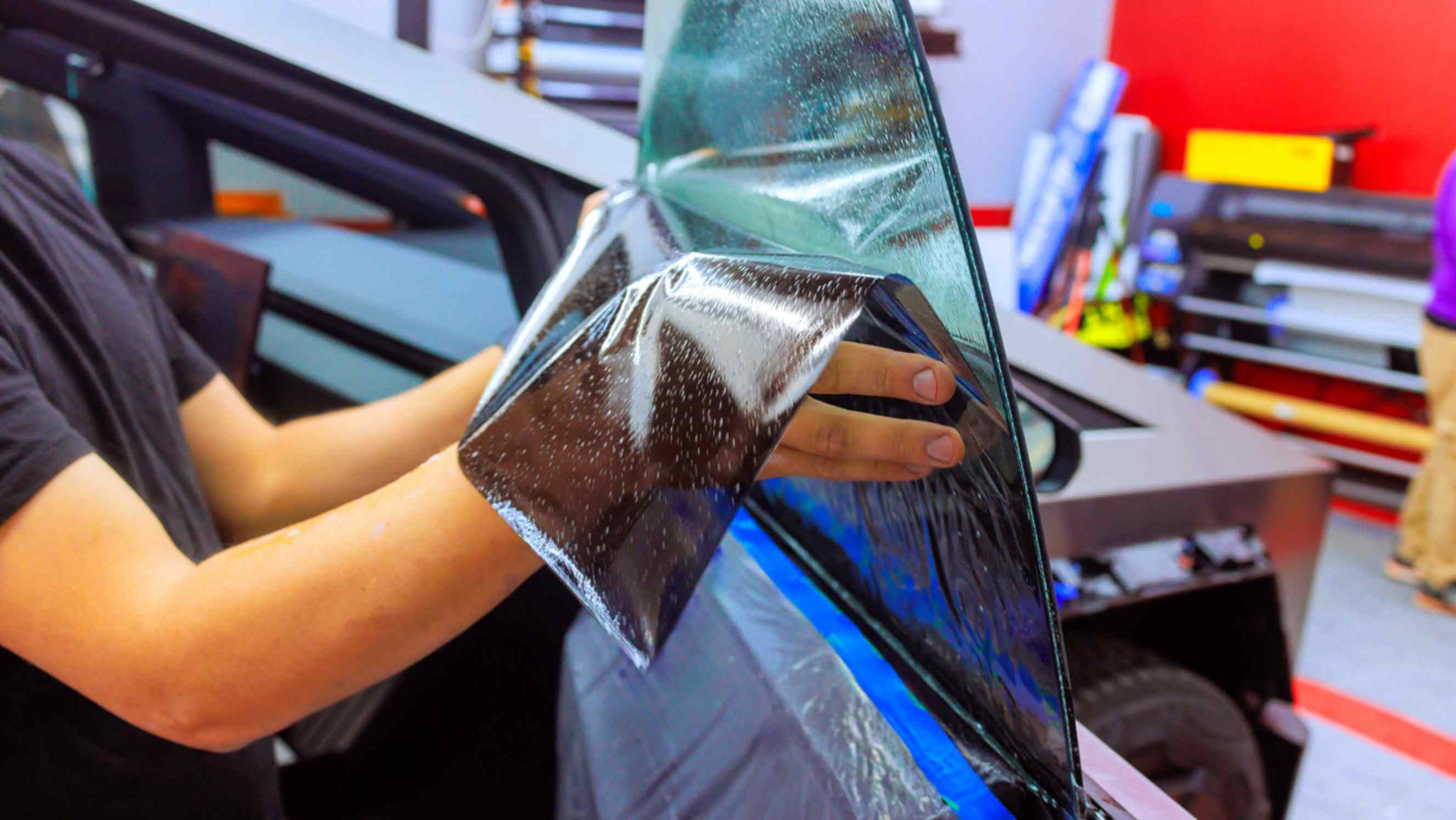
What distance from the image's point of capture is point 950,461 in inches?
16.4

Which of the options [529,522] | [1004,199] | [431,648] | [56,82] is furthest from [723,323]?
[1004,199]

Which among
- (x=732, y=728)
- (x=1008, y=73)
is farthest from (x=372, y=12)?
(x=1008, y=73)

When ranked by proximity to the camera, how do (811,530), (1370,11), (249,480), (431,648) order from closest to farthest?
(431,648) < (811,530) < (249,480) < (1370,11)

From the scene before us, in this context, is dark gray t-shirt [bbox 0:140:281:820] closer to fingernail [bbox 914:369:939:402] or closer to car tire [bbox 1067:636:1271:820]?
fingernail [bbox 914:369:939:402]

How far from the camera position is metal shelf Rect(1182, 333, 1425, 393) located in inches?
157

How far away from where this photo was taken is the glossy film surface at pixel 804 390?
0.36m

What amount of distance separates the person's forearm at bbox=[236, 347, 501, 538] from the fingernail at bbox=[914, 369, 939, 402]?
0.61 meters

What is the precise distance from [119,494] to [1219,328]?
198 inches

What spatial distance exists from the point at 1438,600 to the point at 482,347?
334 centimetres

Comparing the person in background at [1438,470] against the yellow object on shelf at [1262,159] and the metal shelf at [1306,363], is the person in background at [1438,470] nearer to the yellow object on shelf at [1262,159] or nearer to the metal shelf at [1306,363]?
the metal shelf at [1306,363]

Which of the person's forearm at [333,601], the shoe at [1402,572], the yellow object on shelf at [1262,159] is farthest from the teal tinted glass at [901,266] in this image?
the yellow object on shelf at [1262,159]

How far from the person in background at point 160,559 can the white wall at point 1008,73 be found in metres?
5.44

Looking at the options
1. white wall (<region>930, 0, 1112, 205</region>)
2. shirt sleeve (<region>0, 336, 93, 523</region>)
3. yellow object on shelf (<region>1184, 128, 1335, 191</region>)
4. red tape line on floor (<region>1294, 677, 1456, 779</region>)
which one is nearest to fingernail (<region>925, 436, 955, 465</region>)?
shirt sleeve (<region>0, 336, 93, 523</region>)

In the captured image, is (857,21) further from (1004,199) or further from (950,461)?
(1004,199)
